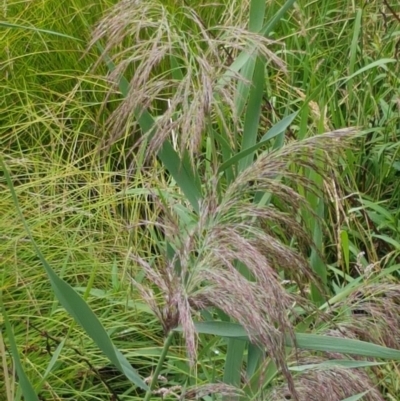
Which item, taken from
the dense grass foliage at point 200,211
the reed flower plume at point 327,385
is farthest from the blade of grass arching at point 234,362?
the reed flower plume at point 327,385

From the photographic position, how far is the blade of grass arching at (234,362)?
55.7 inches

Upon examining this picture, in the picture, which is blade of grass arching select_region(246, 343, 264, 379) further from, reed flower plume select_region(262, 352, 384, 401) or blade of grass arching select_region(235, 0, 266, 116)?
blade of grass arching select_region(235, 0, 266, 116)

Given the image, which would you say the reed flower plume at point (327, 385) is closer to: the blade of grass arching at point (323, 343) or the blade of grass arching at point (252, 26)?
the blade of grass arching at point (323, 343)

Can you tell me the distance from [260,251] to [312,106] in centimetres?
114

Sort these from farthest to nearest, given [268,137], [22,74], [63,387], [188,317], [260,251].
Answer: [22,74] → [63,387] → [268,137] → [260,251] → [188,317]

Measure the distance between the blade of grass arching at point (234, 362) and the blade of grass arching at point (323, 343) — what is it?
0.54ft

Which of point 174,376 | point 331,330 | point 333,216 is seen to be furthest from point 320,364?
point 333,216

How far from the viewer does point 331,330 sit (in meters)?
1.35

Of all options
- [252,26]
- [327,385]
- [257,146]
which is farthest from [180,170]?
[327,385]

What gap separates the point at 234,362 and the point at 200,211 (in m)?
0.36

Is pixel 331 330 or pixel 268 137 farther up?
pixel 268 137

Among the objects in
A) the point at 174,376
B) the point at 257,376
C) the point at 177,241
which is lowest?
the point at 174,376

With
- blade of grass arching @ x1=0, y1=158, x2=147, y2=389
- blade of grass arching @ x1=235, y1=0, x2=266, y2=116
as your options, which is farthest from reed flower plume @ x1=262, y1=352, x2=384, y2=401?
blade of grass arching @ x1=235, y1=0, x2=266, y2=116

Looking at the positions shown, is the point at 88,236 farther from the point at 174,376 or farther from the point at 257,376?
the point at 257,376
